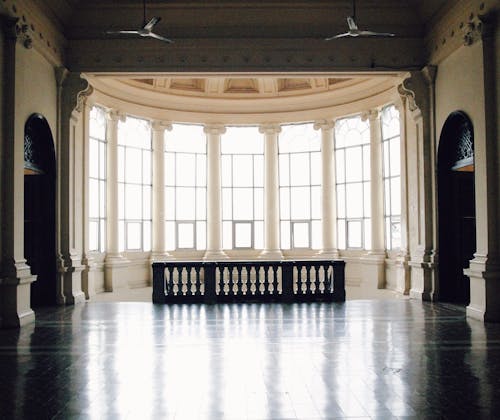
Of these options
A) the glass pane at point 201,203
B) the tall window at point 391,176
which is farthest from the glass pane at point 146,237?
the tall window at point 391,176

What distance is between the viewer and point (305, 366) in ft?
18.6

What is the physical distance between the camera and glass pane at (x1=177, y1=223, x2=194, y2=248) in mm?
16797

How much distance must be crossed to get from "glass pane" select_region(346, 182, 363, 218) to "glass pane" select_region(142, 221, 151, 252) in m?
5.57

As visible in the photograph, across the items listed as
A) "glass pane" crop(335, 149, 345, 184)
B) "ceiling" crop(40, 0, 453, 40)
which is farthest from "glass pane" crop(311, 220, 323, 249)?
"ceiling" crop(40, 0, 453, 40)

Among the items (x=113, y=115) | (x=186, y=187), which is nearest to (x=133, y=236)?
(x=186, y=187)

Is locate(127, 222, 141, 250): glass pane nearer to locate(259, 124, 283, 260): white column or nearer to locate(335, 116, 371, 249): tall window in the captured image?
locate(259, 124, 283, 260): white column

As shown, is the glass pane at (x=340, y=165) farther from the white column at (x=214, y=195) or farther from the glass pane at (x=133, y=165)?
the glass pane at (x=133, y=165)

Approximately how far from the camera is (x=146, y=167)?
1630 cm

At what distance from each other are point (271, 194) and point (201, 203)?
2073 millimetres

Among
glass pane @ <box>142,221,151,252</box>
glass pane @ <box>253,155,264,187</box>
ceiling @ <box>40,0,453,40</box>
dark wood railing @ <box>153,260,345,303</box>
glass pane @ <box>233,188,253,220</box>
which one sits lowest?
dark wood railing @ <box>153,260,345,303</box>

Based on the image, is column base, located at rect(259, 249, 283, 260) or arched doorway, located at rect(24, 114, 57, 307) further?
column base, located at rect(259, 249, 283, 260)

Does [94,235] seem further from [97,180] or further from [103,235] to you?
[97,180]

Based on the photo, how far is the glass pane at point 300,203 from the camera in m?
16.9

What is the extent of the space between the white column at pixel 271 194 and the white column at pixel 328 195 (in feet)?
4.35
